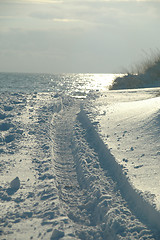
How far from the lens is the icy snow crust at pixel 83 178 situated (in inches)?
102

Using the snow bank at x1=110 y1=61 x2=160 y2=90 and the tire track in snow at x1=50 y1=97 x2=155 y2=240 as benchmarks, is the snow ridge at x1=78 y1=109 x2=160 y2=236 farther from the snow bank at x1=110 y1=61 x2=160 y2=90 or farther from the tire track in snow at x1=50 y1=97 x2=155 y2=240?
the snow bank at x1=110 y1=61 x2=160 y2=90

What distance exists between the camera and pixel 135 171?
3.44m

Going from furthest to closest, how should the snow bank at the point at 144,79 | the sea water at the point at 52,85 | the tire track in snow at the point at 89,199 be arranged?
the sea water at the point at 52,85 → the snow bank at the point at 144,79 → the tire track in snow at the point at 89,199

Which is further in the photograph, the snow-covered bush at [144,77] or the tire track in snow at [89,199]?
the snow-covered bush at [144,77]

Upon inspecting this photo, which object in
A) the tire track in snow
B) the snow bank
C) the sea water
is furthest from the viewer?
the sea water

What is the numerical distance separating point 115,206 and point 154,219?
1.44 feet

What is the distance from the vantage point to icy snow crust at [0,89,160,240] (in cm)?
258

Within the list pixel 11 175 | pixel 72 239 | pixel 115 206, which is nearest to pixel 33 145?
pixel 11 175

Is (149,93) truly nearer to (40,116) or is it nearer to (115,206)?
(40,116)

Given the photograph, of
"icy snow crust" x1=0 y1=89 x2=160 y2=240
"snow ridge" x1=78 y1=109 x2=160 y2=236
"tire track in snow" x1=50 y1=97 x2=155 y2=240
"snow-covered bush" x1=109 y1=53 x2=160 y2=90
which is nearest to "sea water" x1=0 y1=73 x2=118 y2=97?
"snow-covered bush" x1=109 y1=53 x2=160 y2=90

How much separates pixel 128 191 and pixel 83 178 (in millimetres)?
678

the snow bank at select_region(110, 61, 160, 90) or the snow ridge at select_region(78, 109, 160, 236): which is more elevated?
the snow bank at select_region(110, 61, 160, 90)

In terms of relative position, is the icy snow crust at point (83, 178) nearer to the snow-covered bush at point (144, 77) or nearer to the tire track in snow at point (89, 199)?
the tire track in snow at point (89, 199)

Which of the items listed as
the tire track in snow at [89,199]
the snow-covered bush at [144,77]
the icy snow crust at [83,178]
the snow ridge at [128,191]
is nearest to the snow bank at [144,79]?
the snow-covered bush at [144,77]
